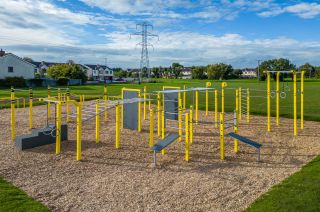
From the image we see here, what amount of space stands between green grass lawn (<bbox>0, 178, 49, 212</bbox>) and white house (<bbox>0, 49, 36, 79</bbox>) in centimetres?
4840

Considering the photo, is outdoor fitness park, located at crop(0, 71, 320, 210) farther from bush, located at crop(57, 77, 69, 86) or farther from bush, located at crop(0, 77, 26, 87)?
bush, located at crop(57, 77, 69, 86)

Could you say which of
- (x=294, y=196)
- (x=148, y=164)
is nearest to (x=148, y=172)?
(x=148, y=164)

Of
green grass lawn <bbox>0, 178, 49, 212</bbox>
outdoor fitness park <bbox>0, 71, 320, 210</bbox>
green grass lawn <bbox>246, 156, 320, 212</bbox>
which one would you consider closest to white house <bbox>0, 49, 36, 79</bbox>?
outdoor fitness park <bbox>0, 71, 320, 210</bbox>

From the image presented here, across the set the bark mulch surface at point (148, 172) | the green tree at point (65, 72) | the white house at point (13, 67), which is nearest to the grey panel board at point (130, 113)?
the bark mulch surface at point (148, 172)

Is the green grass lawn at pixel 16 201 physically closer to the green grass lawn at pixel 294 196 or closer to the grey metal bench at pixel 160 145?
the grey metal bench at pixel 160 145

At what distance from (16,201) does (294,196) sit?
5.03 metres

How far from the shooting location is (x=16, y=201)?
17.9ft

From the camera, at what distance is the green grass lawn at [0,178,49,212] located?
5.16 metres

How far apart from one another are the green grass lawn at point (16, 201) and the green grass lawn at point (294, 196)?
3.67 m

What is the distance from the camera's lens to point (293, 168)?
758 cm

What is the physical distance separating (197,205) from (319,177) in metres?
3.05

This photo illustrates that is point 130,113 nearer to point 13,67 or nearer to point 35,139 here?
point 35,139

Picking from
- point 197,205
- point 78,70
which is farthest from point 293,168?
point 78,70

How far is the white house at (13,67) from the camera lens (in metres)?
48.8
